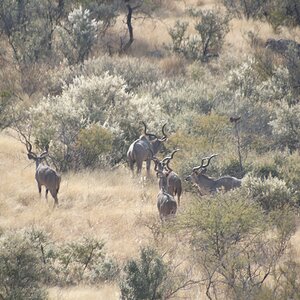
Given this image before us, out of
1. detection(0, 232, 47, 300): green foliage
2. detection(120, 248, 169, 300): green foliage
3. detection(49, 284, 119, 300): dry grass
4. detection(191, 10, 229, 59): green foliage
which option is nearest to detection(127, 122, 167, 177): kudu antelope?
detection(49, 284, 119, 300): dry grass

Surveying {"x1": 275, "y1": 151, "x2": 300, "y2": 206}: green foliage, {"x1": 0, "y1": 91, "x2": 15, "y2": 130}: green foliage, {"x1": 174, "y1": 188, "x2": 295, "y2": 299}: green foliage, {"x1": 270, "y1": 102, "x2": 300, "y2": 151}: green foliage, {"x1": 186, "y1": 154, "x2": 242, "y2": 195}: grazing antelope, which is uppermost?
{"x1": 174, "y1": 188, "x2": 295, "y2": 299}: green foliage

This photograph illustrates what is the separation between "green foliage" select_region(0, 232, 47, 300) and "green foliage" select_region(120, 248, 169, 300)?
136 cm

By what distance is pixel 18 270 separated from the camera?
12.0 meters

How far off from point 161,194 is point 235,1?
95.8ft

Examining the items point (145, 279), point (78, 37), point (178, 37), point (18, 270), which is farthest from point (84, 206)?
point (178, 37)

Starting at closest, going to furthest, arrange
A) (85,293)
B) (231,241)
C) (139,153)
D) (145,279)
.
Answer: (145,279), (85,293), (231,241), (139,153)

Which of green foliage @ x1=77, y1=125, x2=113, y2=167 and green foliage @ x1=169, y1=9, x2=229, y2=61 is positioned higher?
green foliage @ x1=77, y1=125, x2=113, y2=167

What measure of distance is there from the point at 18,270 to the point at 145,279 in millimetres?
2043

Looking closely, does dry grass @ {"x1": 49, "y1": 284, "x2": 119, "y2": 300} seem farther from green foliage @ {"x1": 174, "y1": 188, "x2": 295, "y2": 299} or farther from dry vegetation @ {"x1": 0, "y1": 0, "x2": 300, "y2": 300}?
green foliage @ {"x1": 174, "y1": 188, "x2": 295, "y2": 299}

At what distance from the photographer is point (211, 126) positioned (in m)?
23.0

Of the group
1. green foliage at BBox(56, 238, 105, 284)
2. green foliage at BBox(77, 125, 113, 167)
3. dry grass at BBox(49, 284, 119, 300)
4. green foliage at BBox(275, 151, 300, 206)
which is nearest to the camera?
dry grass at BBox(49, 284, 119, 300)

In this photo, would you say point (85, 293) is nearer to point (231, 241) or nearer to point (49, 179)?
point (231, 241)

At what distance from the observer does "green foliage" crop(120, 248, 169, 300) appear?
12.2m

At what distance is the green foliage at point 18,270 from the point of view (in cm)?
1183
